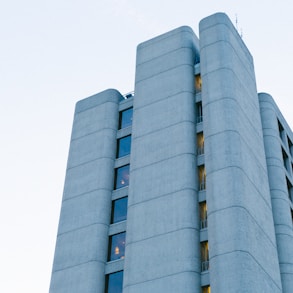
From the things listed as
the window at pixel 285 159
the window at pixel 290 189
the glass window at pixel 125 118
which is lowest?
the window at pixel 290 189

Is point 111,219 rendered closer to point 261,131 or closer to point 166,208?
point 166,208

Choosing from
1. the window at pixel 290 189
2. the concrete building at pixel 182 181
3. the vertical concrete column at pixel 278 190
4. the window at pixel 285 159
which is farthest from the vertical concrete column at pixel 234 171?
the window at pixel 285 159

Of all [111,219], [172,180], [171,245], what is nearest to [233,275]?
[171,245]

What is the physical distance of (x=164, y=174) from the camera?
2024 inches

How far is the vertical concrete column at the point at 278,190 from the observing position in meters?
50.7

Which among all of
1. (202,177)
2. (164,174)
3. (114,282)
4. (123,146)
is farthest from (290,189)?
(114,282)

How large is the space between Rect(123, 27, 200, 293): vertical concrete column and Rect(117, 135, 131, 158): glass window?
2428 mm

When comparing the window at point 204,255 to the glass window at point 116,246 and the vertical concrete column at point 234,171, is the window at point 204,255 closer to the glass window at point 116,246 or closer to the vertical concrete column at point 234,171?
the vertical concrete column at point 234,171

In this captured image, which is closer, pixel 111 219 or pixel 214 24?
pixel 111 219

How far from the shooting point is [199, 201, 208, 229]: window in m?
47.9

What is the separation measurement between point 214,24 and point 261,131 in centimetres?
1183

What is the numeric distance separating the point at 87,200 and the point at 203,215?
13.1 m

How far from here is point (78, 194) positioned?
5753 cm

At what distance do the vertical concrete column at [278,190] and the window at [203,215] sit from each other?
825 centimetres
